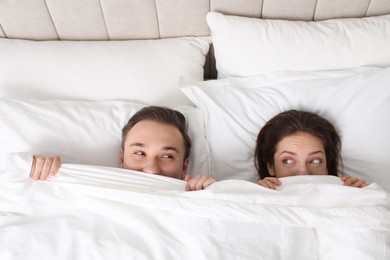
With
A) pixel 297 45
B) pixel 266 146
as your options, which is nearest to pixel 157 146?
pixel 266 146

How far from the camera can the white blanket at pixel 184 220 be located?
2.98ft

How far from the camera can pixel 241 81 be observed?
1438 mm

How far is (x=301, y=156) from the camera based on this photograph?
1.24m

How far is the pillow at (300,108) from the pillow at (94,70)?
15 cm

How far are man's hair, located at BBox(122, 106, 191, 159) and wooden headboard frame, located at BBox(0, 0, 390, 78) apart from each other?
0.44 metres

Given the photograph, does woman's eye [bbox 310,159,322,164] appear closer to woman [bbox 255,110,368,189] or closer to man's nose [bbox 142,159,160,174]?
woman [bbox 255,110,368,189]

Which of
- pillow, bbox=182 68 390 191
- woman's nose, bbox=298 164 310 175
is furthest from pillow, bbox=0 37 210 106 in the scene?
woman's nose, bbox=298 164 310 175

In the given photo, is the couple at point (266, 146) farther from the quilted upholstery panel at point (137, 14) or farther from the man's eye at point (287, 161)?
the quilted upholstery panel at point (137, 14)

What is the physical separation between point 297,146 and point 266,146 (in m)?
0.13

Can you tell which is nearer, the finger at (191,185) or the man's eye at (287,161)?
the finger at (191,185)

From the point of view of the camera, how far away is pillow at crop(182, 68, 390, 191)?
1310mm

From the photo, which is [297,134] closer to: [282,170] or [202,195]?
[282,170]

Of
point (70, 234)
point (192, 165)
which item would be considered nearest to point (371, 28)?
point (192, 165)

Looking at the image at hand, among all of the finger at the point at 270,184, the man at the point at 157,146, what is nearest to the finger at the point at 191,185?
the man at the point at 157,146
